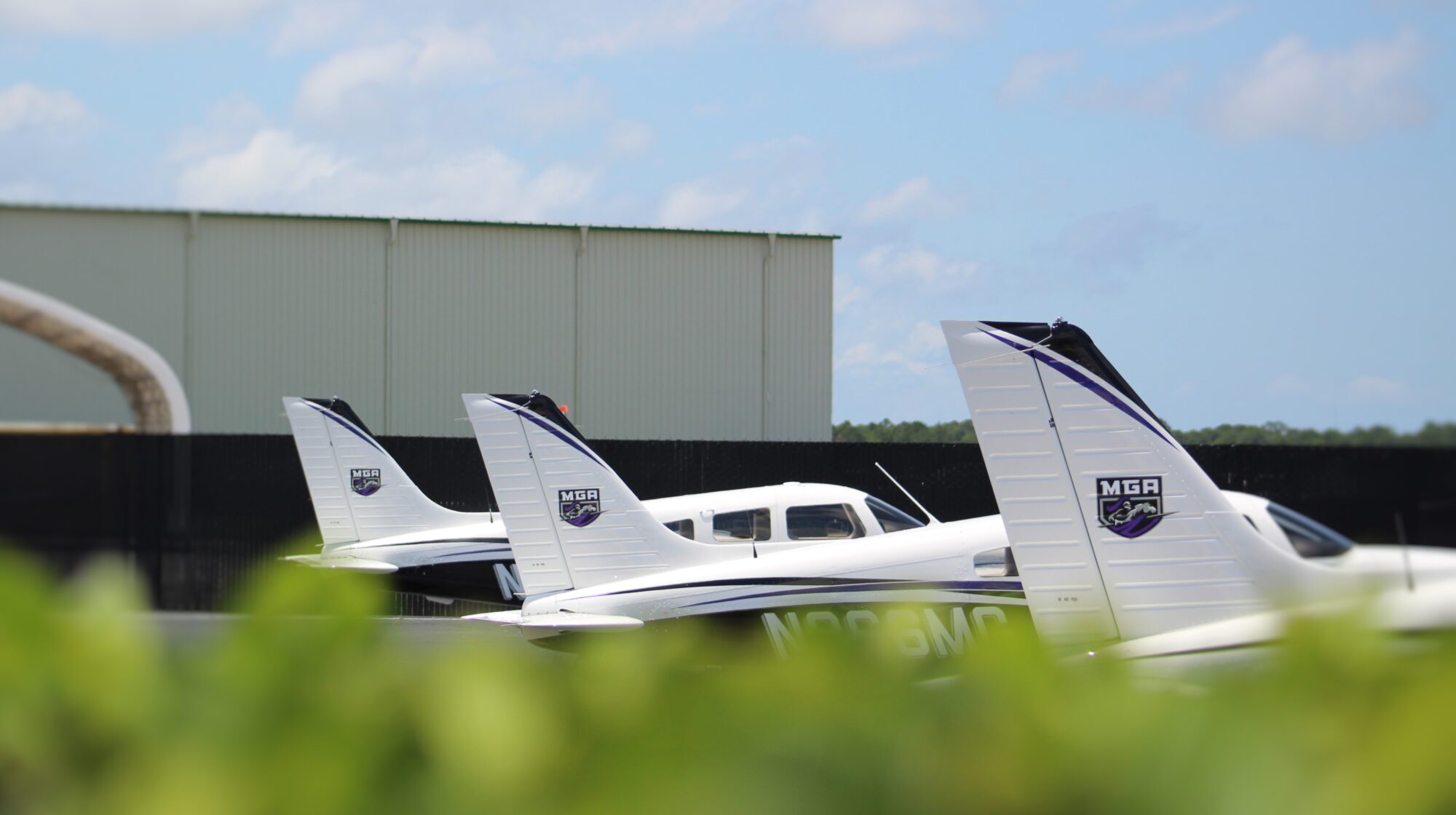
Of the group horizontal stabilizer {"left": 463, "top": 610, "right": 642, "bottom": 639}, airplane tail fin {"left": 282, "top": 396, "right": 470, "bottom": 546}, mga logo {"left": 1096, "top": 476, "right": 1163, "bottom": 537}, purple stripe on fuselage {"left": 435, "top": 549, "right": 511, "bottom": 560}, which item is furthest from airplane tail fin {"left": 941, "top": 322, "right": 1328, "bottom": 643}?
airplane tail fin {"left": 282, "top": 396, "right": 470, "bottom": 546}

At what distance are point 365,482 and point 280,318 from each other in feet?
19.1

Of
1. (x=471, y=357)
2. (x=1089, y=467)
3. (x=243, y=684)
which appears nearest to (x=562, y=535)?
(x=1089, y=467)

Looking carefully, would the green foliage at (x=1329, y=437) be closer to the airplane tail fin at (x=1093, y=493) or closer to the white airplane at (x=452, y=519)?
the airplane tail fin at (x=1093, y=493)

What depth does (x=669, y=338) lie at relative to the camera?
72.1 feet

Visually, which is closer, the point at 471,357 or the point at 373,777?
the point at 373,777

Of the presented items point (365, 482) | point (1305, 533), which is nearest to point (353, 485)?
point (365, 482)

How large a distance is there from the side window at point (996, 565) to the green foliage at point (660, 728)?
7212 millimetres

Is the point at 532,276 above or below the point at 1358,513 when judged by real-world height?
above

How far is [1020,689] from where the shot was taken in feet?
2.76

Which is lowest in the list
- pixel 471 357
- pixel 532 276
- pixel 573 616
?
pixel 573 616

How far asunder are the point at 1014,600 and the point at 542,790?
743 cm

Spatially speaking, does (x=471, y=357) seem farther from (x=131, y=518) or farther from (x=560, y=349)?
(x=131, y=518)

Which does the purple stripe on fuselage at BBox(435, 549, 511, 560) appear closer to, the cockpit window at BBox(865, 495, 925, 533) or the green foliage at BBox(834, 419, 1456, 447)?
the cockpit window at BBox(865, 495, 925, 533)

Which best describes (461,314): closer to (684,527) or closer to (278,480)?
(278,480)
